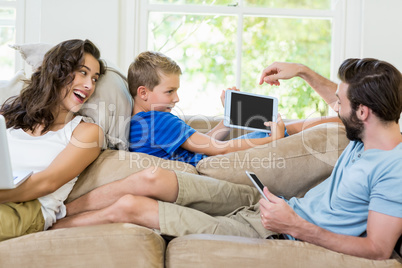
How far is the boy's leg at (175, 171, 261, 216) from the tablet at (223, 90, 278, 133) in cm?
33

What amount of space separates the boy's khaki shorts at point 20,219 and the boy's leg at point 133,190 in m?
0.12

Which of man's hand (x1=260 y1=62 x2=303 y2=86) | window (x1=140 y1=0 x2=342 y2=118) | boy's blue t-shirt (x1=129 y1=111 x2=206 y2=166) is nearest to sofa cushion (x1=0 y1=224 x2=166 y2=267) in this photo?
boy's blue t-shirt (x1=129 y1=111 x2=206 y2=166)

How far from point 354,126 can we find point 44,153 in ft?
3.45

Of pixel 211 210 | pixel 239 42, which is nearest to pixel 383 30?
pixel 239 42

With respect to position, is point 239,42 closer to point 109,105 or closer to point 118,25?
point 118,25

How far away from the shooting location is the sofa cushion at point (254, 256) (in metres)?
1.20

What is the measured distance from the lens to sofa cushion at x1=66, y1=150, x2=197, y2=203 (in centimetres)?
158

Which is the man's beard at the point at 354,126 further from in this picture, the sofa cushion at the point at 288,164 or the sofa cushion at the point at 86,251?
the sofa cushion at the point at 86,251

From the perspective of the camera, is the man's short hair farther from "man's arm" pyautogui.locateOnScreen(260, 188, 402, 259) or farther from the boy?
the boy

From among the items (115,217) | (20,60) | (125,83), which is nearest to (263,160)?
(115,217)

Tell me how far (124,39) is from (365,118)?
A: 1925 mm

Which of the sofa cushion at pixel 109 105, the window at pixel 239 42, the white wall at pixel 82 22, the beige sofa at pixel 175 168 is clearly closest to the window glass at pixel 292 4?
the window at pixel 239 42

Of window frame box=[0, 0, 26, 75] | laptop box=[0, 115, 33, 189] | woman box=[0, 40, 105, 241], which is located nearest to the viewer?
laptop box=[0, 115, 33, 189]

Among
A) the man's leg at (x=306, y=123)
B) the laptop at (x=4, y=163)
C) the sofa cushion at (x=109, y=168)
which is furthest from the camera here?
the man's leg at (x=306, y=123)
